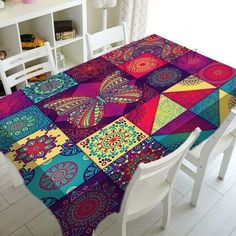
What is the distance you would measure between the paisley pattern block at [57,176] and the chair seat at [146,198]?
0.29 m

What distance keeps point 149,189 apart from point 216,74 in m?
0.90

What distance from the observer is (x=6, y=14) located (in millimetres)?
2340

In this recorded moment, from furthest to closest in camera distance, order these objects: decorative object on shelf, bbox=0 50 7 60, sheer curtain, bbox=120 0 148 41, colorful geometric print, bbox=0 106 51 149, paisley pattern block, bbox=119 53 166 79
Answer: sheer curtain, bbox=120 0 148 41, decorative object on shelf, bbox=0 50 7 60, paisley pattern block, bbox=119 53 166 79, colorful geometric print, bbox=0 106 51 149

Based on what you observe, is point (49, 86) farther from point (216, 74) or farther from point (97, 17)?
point (97, 17)

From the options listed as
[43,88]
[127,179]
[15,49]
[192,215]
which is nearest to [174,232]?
[192,215]

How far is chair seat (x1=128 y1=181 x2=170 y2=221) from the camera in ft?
→ 4.70

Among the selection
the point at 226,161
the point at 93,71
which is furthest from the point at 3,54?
the point at 226,161

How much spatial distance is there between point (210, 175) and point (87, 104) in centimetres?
113

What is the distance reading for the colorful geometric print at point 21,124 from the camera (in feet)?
4.79

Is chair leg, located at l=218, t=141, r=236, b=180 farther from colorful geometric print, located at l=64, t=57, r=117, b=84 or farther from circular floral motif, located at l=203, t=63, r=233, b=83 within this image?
colorful geometric print, located at l=64, t=57, r=117, b=84

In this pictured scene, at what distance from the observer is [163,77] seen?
189 centimetres

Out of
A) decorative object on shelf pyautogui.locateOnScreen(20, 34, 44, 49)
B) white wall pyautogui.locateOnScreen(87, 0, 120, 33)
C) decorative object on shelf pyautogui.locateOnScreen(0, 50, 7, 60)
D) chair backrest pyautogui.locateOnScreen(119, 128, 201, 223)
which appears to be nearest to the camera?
chair backrest pyautogui.locateOnScreen(119, 128, 201, 223)

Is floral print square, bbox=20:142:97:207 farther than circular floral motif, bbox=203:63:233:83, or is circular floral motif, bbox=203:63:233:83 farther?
circular floral motif, bbox=203:63:233:83

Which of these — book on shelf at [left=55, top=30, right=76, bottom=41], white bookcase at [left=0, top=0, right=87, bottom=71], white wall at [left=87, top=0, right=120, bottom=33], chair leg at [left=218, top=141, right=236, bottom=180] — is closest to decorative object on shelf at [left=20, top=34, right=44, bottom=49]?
white bookcase at [left=0, top=0, right=87, bottom=71]
